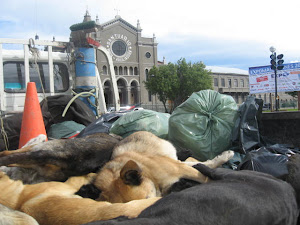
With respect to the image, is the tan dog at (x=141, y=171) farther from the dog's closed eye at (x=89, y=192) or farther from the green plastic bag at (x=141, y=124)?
the green plastic bag at (x=141, y=124)

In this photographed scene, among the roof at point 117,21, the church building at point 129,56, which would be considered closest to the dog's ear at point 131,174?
the church building at point 129,56

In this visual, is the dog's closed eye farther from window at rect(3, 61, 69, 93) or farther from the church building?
the church building

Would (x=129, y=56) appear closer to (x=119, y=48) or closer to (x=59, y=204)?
(x=119, y=48)

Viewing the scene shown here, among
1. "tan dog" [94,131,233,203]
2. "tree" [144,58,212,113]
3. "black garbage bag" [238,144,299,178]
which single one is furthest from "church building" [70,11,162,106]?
"tan dog" [94,131,233,203]

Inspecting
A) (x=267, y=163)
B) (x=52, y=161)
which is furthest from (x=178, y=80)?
(x=52, y=161)

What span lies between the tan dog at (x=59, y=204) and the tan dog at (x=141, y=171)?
0.42 feet

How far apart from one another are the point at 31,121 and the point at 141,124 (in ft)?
3.85

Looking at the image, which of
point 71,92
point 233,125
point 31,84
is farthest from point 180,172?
point 71,92

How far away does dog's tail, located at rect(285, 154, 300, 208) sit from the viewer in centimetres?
159

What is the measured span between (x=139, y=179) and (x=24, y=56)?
13.0ft

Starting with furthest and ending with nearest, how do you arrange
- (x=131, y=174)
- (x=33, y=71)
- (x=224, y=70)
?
(x=224, y=70) < (x=33, y=71) < (x=131, y=174)

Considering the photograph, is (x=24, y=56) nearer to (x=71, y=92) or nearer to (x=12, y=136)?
(x=71, y=92)

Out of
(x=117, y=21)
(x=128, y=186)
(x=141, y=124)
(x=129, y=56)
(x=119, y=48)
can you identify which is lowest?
(x=128, y=186)

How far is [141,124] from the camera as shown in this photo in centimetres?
299
